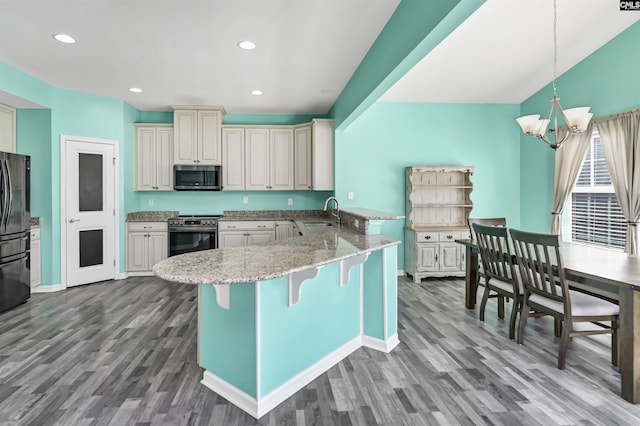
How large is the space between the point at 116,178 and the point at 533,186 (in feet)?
20.0

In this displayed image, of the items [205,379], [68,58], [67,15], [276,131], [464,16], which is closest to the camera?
[464,16]

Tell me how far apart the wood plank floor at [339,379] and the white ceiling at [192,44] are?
8.58ft

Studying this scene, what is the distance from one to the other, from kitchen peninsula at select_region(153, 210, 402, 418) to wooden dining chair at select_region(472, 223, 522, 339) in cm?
98

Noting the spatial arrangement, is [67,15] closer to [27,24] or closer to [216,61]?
[27,24]

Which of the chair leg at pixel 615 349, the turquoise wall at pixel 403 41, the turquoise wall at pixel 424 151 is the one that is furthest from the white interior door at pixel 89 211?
the chair leg at pixel 615 349

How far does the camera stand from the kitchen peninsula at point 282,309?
6.15ft

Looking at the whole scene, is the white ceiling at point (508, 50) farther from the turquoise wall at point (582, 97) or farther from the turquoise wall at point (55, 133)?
the turquoise wall at point (55, 133)

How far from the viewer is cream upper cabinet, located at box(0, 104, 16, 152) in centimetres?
412

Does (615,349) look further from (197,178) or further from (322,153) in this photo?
Answer: (197,178)

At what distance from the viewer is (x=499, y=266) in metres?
3.17

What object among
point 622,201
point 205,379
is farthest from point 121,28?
point 622,201

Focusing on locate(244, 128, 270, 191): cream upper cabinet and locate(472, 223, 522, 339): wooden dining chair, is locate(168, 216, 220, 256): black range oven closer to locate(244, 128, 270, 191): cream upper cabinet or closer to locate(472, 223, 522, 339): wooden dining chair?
locate(244, 128, 270, 191): cream upper cabinet

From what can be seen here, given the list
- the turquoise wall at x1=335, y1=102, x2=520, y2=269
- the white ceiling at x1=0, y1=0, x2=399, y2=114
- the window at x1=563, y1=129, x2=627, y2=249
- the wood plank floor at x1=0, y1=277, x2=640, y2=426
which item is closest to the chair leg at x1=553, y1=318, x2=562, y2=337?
the wood plank floor at x1=0, y1=277, x2=640, y2=426

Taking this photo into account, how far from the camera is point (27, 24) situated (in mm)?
2834
